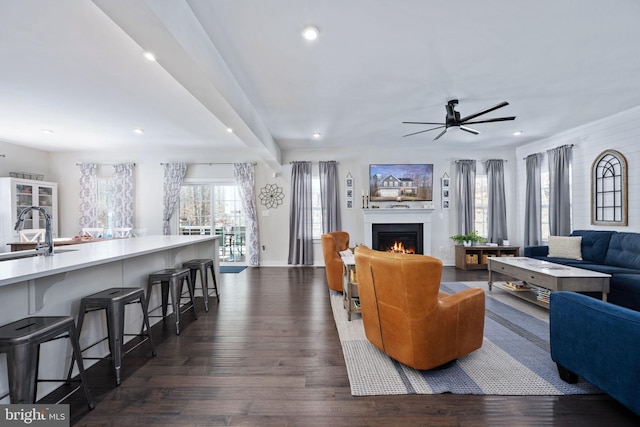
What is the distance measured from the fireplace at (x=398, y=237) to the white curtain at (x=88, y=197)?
630 centimetres

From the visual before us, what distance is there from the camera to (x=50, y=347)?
1.96 meters

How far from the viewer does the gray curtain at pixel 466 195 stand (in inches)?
255

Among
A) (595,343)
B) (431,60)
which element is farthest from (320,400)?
(431,60)

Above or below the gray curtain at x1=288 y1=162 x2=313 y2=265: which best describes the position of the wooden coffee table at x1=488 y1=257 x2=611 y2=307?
below

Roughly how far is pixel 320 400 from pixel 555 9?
3300mm

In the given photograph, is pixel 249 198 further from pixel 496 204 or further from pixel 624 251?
pixel 624 251

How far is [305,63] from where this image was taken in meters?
2.91

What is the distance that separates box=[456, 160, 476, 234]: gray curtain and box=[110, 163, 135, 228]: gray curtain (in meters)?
7.46

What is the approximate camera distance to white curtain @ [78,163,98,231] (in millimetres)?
6520

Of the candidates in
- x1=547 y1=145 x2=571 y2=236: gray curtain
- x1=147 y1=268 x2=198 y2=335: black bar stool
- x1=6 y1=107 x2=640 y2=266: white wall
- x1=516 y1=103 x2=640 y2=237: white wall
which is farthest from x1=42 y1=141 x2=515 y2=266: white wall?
x1=147 y1=268 x2=198 y2=335: black bar stool

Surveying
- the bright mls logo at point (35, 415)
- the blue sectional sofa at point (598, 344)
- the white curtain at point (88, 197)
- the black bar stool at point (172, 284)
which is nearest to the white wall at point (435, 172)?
the black bar stool at point (172, 284)

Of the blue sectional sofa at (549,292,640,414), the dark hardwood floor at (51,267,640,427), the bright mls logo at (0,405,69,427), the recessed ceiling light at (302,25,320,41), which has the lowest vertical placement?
the dark hardwood floor at (51,267,640,427)

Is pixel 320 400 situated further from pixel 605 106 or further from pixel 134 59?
pixel 605 106

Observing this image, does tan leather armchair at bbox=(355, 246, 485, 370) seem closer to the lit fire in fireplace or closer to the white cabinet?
the lit fire in fireplace
